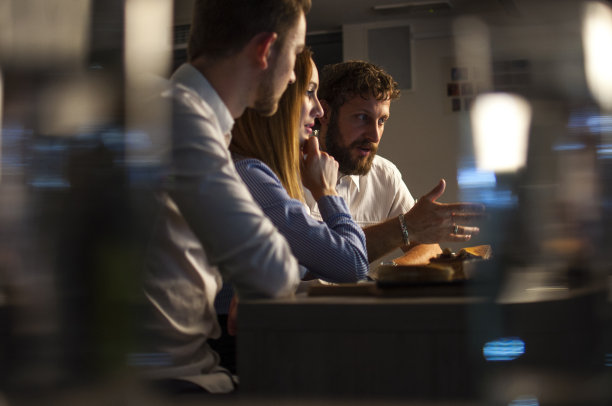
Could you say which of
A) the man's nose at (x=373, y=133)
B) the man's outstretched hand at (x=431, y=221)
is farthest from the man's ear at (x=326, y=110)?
Result: the man's outstretched hand at (x=431, y=221)

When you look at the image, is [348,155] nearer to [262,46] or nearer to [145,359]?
[262,46]

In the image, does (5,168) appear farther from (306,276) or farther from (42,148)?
(306,276)

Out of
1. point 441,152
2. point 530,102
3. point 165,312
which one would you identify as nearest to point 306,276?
point 165,312

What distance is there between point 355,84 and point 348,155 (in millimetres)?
282

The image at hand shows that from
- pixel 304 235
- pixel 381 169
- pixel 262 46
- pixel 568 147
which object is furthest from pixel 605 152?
pixel 381 169

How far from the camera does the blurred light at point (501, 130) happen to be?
0.35m

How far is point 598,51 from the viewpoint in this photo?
13.8 inches

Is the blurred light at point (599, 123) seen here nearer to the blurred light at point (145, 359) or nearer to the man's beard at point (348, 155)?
the blurred light at point (145, 359)

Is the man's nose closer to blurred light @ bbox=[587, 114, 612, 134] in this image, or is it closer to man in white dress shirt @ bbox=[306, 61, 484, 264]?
man in white dress shirt @ bbox=[306, 61, 484, 264]

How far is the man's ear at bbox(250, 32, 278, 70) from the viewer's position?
975 mm

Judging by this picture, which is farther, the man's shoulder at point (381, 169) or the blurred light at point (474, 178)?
the man's shoulder at point (381, 169)

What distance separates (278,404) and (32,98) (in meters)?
0.18

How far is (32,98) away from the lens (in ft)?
0.85

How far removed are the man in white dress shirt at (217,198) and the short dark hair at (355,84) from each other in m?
1.41
